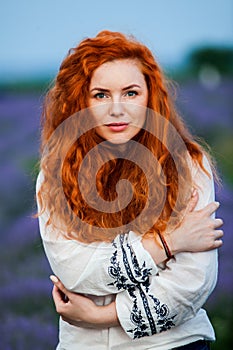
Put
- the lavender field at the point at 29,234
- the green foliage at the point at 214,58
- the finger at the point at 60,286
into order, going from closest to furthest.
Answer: the finger at the point at 60,286, the lavender field at the point at 29,234, the green foliage at the point at 214,58

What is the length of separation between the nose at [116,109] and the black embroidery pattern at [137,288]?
1.27ft

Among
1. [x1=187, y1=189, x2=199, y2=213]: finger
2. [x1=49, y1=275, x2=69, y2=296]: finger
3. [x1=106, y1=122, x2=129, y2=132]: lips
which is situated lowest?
[x1=49, y1=275, x2=69, y2=296]: finger

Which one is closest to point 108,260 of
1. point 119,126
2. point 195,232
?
point 195,232

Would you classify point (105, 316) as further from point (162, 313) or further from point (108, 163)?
point (108, 163)

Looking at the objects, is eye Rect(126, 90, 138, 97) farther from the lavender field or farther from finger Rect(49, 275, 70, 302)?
the lavender field

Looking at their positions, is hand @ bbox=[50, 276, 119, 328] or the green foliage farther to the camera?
the green foliage

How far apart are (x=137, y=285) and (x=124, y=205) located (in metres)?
0.25

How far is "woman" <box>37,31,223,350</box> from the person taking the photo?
84.4 inches

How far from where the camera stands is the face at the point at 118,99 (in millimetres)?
2199

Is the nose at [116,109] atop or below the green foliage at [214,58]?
below

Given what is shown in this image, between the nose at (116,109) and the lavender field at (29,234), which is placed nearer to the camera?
the nose at (116,109)

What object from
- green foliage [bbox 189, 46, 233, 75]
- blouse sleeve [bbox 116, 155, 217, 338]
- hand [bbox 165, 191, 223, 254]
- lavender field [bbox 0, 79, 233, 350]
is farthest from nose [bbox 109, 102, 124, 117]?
green foliage [bbox 189, 46, 233, 75]

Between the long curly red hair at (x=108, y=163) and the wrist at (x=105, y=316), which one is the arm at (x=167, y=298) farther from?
the long curly red hair at (x=108, y=163)

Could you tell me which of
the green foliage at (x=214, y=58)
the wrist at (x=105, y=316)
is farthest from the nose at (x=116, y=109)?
the green foliage at (x=214, y=58)
